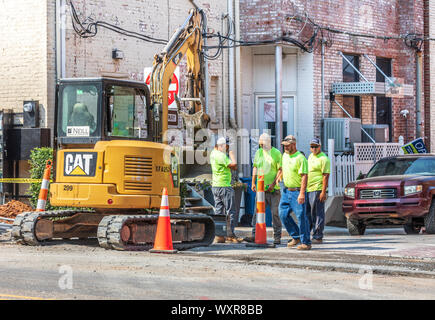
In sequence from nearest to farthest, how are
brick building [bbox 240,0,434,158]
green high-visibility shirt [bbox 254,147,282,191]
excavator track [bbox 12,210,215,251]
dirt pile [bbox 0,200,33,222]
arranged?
excavator track [bbox 12,210,215,251] → green high-visibility shirt [bbox 254,147,282,191] → dirt pile [bbox 0,200,33,222] → brick building [bbox 240,0,434,158]

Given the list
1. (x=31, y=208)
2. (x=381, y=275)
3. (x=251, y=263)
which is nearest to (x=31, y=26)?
(x=31, y=208)

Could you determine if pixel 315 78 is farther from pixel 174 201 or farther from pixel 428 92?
pixel 174 201

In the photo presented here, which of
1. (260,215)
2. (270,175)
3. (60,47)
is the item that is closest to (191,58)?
(60,47)

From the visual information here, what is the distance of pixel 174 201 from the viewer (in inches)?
580

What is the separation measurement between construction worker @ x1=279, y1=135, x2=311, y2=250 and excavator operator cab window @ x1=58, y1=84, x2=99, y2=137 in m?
3.22

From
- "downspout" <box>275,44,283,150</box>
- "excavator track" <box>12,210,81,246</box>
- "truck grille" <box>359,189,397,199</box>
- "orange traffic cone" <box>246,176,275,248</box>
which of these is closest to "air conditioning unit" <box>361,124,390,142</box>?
"downspout" <box>275,44,283,150</box>

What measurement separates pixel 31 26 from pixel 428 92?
15085 mm

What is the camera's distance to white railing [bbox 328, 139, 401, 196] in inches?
885

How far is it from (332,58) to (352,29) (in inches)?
54.5

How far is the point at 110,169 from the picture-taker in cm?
1391

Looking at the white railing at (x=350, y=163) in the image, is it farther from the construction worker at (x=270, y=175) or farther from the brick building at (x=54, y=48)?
the construction worker at (x=270, y=175)

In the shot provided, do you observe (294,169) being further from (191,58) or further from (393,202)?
(191,58)

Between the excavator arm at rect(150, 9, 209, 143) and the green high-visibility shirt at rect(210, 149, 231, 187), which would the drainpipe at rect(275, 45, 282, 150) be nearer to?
the excavator arm at rect(150, 9, 209, 143)

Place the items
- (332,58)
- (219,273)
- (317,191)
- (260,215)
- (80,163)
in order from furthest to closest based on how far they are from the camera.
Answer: (332,58)
(317,191)
(260,215)
(80,163)
(219,273)
